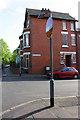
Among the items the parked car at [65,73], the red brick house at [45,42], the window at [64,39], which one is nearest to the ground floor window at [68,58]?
the red brick house at [45,42]

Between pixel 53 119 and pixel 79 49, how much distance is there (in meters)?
22.3

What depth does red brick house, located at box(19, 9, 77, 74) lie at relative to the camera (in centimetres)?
2238

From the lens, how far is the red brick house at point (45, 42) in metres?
22.4

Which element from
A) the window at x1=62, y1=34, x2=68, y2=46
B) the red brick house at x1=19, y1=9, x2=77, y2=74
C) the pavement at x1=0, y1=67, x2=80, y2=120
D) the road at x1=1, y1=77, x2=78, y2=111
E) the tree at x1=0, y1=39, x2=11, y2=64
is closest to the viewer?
the pavement at x1=0, y1=67, x2=80, y2=120

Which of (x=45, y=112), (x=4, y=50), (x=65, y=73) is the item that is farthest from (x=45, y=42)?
(x=4, y=50)

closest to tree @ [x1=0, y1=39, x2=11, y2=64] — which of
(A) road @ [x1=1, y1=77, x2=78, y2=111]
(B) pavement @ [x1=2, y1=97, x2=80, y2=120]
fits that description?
(A) road @ [x1=1, y1=77, x2=78, y2=111]

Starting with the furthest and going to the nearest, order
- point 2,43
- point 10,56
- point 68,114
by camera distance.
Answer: point 10,56, point 2,43, point 68,114

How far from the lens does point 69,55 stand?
24.6 meters

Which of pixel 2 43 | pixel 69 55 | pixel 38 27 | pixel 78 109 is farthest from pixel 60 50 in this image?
pixel 2 43

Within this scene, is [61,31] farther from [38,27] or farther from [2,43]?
[2,43]

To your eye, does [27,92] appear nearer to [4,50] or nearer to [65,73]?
[65,73]

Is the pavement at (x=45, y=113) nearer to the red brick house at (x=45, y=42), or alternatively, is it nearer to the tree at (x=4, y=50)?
the red brick house at (x=45, y=42)

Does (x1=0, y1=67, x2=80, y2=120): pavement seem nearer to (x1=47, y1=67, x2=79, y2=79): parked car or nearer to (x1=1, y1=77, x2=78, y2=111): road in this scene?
(x1=1, y1=77, x2=78, y2=111): road

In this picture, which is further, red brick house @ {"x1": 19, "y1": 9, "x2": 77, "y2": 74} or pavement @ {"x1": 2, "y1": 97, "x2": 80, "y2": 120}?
red brick house @ {"x1": 19, "y1": 9, "x2": 77, "y2": 74}
